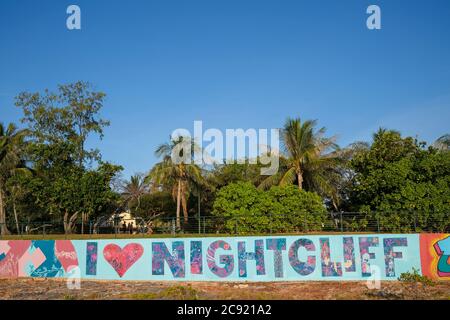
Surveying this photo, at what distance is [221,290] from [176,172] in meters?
18.7

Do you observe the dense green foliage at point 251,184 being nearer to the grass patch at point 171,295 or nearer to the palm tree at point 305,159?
the palm tree at point 305,159

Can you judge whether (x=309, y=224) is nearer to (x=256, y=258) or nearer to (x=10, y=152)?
(x=256, y=258)

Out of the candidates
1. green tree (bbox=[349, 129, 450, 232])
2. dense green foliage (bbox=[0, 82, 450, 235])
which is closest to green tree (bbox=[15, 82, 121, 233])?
dense green foliage (bbox=[0, 82, 450, 235])

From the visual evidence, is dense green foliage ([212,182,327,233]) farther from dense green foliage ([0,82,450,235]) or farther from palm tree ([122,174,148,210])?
palm tree ([122,174,148,210])

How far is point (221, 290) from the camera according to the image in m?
21.9

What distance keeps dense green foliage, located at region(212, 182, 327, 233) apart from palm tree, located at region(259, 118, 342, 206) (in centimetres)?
479

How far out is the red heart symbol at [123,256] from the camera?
25.8 metres

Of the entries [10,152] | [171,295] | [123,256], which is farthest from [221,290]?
[10,152]

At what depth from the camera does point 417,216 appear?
Answer: 2720cm

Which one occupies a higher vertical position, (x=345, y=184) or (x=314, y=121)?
(x=314, y=121)
